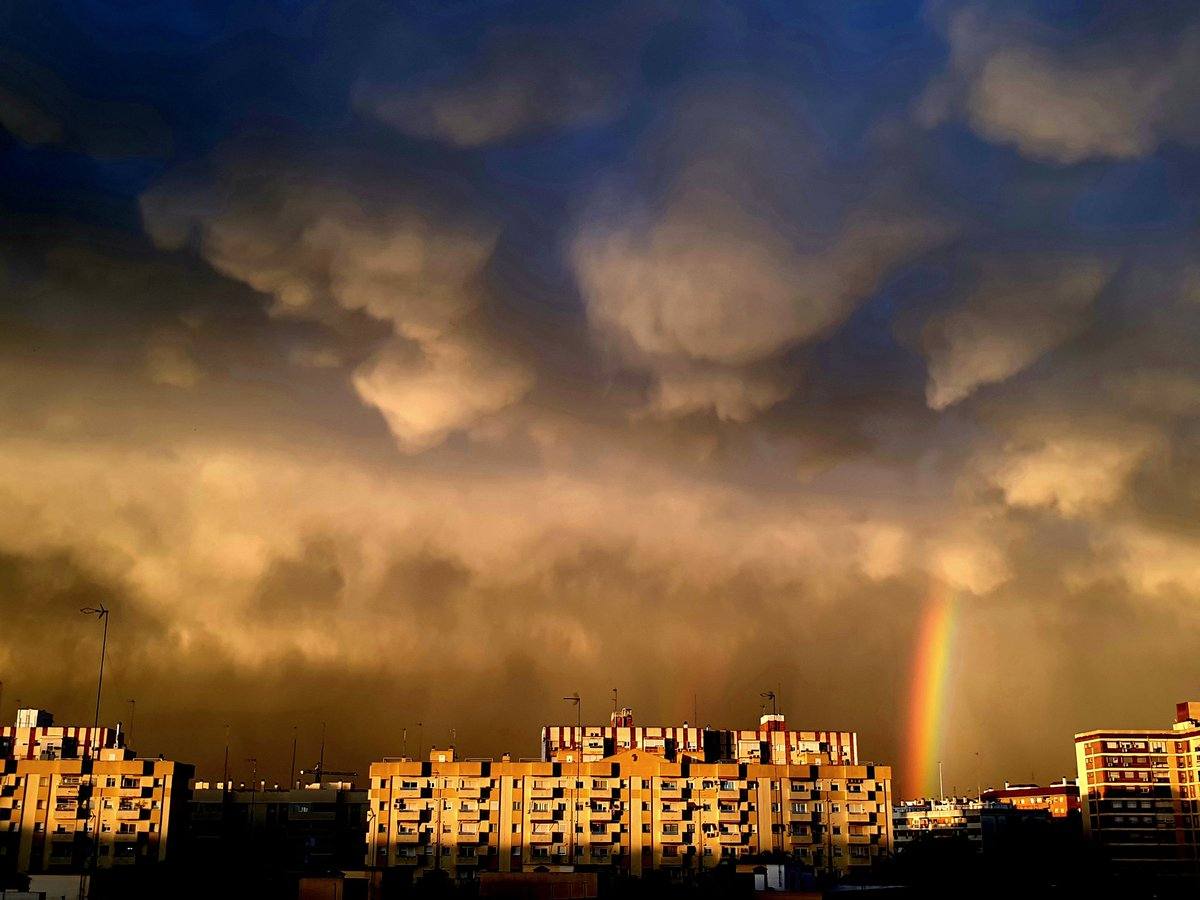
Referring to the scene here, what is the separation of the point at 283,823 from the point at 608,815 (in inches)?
1294

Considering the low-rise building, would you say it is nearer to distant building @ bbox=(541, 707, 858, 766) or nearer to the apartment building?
the apartment building

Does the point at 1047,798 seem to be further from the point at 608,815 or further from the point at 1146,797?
the point at 608,815

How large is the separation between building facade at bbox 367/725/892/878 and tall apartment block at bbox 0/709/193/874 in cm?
1720

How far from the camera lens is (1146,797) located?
413 feet

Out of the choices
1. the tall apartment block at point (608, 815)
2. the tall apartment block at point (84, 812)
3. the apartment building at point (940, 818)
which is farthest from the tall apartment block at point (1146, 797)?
the tall apartment block at point (84, 812)

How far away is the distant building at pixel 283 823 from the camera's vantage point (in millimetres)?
102625

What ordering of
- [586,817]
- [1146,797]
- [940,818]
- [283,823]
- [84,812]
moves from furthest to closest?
[940,818], [1146,797], [283,823], [84,812], [586,817]

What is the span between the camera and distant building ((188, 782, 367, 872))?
337ft

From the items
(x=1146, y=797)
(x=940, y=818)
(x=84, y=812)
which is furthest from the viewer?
(x=940, y=818)

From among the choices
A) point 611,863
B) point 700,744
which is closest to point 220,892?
point 611,863

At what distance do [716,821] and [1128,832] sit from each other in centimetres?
5911

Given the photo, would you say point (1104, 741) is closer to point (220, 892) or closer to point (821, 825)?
point (821, 825)

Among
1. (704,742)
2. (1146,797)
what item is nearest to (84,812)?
(704,742)

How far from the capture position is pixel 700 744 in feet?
419
